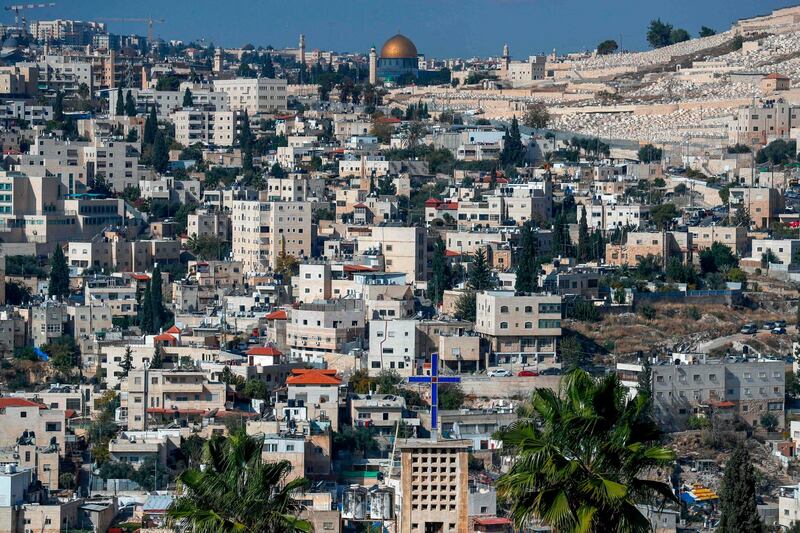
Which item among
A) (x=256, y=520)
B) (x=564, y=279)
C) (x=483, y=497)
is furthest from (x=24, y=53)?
(x=256, y=520)

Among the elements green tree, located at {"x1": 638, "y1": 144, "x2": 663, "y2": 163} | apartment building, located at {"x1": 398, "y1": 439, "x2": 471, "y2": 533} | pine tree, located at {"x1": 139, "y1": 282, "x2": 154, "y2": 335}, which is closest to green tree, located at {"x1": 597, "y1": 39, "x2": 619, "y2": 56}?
green tree, located at {"x1": 638, "y1": 144, "x2": 663, "y2": 163}

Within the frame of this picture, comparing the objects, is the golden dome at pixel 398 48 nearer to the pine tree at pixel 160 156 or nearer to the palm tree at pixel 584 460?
the pine tree at pixel 160 156

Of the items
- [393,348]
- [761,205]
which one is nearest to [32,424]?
[393,348]

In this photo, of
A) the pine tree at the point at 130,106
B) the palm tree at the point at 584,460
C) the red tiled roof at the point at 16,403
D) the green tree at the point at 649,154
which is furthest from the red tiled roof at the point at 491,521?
the pine tree at the point at 130,106

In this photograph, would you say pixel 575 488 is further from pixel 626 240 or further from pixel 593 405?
pixel 626 240

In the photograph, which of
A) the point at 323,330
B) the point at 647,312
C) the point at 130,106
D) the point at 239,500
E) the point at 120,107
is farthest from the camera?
the point at 130,106

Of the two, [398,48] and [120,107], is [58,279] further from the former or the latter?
[398,48]

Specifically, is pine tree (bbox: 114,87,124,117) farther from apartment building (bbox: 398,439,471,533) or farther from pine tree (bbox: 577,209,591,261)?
apartment building (bbox: 398,439,471,533)
